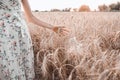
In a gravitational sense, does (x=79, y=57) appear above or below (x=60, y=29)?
below

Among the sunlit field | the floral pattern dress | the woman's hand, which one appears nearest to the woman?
the floral pattern dress

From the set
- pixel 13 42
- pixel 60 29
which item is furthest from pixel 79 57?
pixel 13 42

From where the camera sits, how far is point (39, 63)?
2.50 meters

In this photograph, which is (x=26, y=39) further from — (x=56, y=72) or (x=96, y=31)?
(x=96, y=31)

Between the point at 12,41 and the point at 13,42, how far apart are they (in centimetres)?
1

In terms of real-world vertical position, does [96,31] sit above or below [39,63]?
above

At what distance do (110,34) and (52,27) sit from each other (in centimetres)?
73

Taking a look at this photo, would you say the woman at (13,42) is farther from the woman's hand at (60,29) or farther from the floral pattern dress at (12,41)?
the woman's hand at (60,29)

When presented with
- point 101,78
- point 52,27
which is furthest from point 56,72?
point 101,78

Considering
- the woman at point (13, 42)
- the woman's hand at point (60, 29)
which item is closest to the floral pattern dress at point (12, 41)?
the woman at point (13, 42)

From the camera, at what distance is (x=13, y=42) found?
2170mm

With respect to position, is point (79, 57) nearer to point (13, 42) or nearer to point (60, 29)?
point (60, 29)

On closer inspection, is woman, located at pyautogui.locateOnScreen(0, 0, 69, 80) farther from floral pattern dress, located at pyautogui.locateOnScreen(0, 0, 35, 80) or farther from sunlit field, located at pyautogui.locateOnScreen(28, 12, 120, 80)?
sunlit field, located at pyautogui.locateOnScreen(28, 12, 120, 80)

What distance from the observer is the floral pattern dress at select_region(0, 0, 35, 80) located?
214 cm
